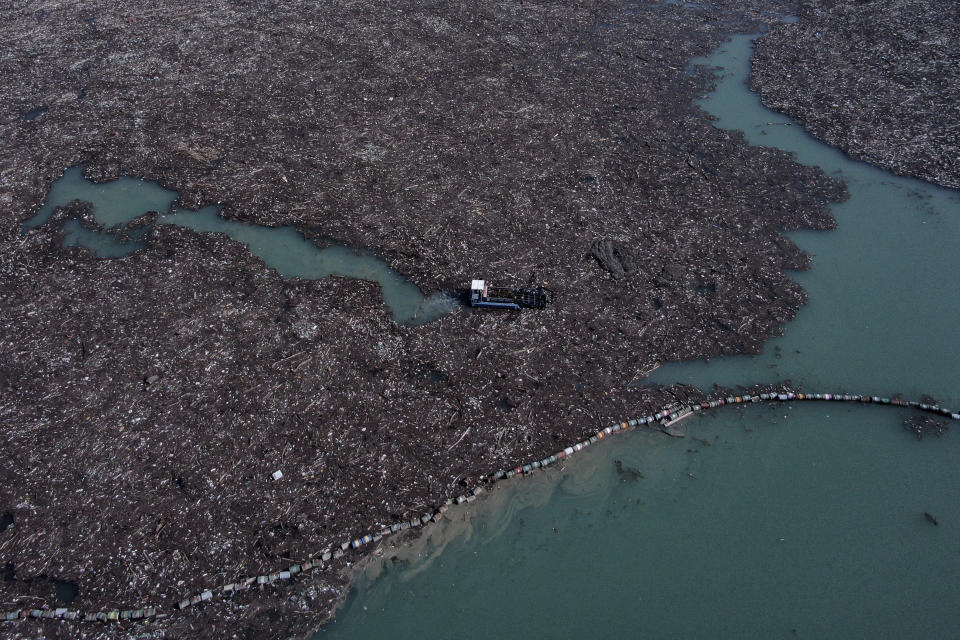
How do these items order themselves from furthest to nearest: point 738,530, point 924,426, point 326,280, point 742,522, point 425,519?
point 326,280, point 924,426, point 742,522, point 738,530, point 425,519

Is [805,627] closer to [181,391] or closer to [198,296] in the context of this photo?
[181,391]

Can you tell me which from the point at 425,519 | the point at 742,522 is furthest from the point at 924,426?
the point at 425,519

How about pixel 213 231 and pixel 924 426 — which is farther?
pixel 213 231

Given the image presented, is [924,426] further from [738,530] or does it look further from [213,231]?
[213,231]

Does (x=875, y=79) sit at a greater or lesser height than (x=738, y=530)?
greater

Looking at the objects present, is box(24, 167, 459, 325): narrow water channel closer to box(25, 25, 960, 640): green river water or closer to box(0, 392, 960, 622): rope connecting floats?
box(25, 25, 960, 640): green river water

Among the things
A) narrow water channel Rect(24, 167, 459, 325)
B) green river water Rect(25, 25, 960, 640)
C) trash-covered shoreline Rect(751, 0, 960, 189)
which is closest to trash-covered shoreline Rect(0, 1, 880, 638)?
narrow water channel Rect(24, 167, 459, 325)
